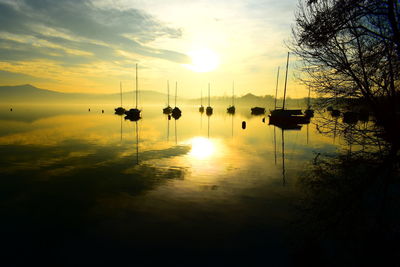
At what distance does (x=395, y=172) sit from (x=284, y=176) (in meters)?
6.24

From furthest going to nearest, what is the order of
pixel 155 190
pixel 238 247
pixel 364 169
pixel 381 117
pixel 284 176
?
pixel 284 176
pixel 364 169
pixel 155 190
pixel 381 117
pixel 238 247

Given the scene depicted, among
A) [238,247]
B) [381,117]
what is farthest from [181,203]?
[381,117]

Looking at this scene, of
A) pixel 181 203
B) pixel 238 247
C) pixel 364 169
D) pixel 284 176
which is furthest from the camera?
pixel 284 176

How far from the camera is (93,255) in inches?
307

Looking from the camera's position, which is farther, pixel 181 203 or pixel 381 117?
pixel 381 117

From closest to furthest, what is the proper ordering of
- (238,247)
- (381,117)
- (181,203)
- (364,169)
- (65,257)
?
(65,257), (238,247), (181,203), (381,117), (364,169)

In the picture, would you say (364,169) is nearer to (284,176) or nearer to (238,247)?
(284,176)

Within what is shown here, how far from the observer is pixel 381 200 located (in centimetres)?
1127

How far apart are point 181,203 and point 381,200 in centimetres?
922

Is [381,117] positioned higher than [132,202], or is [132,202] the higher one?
[381,117]

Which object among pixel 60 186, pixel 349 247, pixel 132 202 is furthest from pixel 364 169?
pixel 60 186

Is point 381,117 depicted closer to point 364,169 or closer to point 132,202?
point 364,169

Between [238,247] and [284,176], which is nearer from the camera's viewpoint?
[238,247]

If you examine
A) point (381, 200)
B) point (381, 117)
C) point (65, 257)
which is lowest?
point (65, 257)
